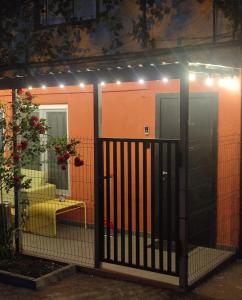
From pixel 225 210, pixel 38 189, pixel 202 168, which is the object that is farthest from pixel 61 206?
pixel 225 210

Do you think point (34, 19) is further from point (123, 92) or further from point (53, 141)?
point (53, 141)

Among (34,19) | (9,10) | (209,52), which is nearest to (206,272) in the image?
(209,52)

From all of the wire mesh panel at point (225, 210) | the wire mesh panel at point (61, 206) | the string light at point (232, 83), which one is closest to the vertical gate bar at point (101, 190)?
the wire mesh panel at point (61, 206)

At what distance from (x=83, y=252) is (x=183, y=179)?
2.47m

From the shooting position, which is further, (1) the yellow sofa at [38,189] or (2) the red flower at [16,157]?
(1) the yellow sofa at [38,189]

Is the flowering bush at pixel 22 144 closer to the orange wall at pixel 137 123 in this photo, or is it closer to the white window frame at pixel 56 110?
the orange wall at pixel 137 123

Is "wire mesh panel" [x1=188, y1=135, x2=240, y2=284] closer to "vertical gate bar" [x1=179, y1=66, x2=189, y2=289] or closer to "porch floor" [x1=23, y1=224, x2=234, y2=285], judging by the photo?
"porch floor" [x1=23, y1=224, x2=234, y2=285]

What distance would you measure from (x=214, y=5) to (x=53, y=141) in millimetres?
2886

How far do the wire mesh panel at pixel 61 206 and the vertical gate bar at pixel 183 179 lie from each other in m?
2.22

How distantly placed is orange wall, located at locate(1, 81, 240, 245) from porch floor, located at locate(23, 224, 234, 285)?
1.09 ft

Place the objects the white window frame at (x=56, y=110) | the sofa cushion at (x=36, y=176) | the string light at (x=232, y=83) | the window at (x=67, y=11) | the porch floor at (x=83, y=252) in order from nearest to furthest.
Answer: the porch floor at (x=83, y=252) < the string light at (x=232, y=83) < the window at (x=67, y=11) < the sofa cushion at (x=36, y=176) < the white window frame at (x=56, y=110)

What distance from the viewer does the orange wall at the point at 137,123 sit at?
679 cm

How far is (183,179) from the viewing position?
5.53 metres

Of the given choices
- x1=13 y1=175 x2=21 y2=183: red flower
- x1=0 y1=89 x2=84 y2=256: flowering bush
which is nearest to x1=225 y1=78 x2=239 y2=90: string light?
x1=0 y1=89 x2=84 y2=256: flowering bush
